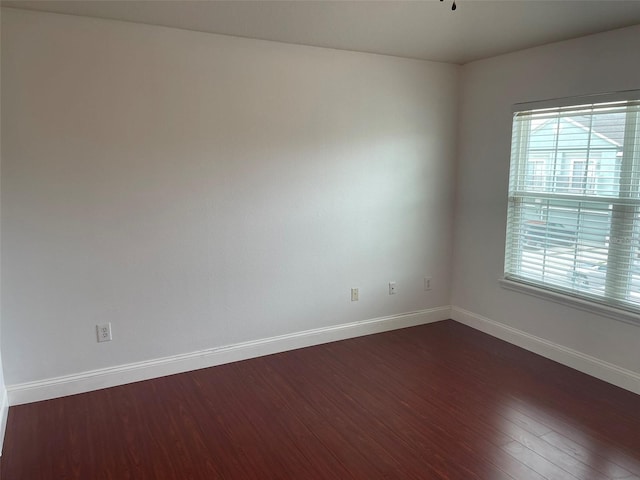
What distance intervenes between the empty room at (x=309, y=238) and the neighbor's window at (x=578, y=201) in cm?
2

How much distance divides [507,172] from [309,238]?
172cm

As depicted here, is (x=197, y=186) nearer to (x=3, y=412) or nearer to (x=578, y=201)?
(x=3, y=412)

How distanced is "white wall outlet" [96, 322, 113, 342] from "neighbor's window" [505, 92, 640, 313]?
3098 millimetres

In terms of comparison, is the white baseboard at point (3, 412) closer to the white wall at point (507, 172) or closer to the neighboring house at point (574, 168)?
the white wall at point (507, 172)

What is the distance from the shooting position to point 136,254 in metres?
3.12

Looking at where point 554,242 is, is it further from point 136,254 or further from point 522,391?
point 136,254

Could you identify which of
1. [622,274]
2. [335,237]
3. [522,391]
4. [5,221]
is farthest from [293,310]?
[622,274]

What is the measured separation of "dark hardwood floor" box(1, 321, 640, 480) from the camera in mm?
2301

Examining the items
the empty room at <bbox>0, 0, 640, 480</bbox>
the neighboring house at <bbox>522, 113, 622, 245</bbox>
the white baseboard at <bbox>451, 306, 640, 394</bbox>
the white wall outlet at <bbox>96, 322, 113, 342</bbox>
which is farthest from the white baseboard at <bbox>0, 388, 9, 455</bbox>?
the neighboring house at <bbox>522, 113, 622, 245</bbox>

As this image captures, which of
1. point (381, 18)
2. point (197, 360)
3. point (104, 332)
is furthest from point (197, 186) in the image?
point (381, 18)

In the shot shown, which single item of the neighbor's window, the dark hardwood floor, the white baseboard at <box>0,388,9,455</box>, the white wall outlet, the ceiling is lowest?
the dark hardwood floor

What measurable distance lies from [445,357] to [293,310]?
1.24 meters

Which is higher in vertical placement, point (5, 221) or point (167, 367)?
point (5, 221)

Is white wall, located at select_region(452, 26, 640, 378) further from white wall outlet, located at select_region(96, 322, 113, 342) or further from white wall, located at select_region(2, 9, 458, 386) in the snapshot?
white wall outlet, located at select_region(96, 322, 113, 342)
